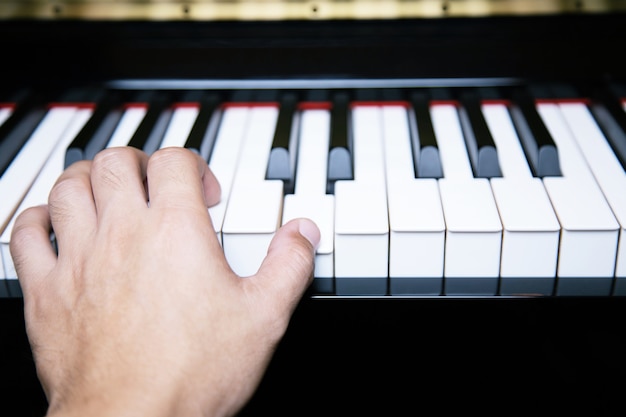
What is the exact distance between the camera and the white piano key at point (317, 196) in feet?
2.99

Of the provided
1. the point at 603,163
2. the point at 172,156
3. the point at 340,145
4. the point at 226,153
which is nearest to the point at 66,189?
the point at 172,156

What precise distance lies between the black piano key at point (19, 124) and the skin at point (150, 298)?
253 millimetres

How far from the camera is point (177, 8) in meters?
1.22

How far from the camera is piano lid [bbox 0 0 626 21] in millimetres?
1189

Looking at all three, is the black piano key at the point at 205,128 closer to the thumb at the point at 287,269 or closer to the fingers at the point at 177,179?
the fingers at the point at 177,179

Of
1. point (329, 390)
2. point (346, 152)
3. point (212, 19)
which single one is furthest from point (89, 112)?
point (329, 390)

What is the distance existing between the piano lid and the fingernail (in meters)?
0.47

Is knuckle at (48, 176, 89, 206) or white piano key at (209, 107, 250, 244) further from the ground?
white piano key at (209, 107, 250, 244)

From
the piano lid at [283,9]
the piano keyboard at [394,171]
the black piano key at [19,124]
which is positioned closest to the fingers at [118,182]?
the piano keyboard at [394,171]

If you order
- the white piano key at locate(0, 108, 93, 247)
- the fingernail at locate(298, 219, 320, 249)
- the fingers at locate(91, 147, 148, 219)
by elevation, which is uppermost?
the white piano key at locate(0, 108, 93, 247)

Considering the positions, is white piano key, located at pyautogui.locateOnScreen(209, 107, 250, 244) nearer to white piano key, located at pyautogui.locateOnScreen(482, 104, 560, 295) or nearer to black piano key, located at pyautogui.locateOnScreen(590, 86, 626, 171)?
white piano key, located at pyautogui.locateOnScreen(482, 104, 560, 295)

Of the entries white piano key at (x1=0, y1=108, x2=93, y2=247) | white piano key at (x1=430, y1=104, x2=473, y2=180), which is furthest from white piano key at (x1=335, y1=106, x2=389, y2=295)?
white piano key at (x1=0, y1=108, x2=93, y2=247)

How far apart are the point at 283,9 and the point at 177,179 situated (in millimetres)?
444

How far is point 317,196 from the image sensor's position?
3.21 ft
